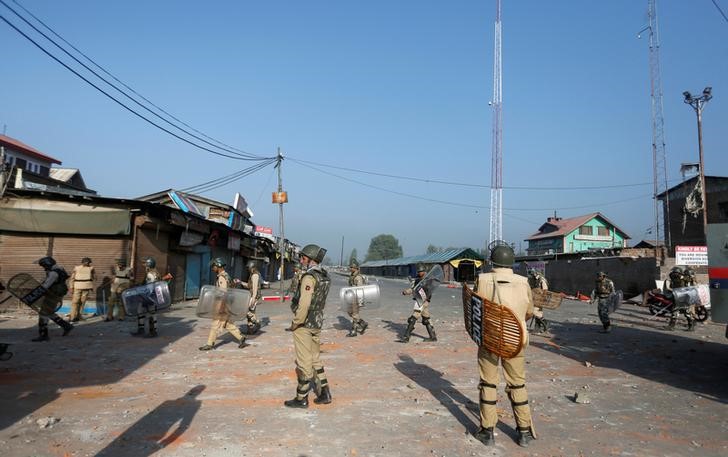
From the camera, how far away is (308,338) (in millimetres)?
5664

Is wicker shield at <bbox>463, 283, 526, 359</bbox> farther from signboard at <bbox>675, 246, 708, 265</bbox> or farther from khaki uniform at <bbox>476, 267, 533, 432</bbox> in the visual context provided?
signboard at <bbox>675, 246, 708, 265</bbox>

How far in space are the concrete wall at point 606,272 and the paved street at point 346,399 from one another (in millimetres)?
13724

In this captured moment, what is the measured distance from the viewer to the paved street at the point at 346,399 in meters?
4.37

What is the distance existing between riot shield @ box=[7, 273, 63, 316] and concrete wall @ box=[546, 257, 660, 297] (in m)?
24.2

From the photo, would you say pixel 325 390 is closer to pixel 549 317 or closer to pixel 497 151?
pixel 549 317

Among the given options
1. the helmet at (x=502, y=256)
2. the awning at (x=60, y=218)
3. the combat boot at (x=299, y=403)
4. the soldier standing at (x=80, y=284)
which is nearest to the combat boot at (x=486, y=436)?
the helmet at (x=502, y=256)

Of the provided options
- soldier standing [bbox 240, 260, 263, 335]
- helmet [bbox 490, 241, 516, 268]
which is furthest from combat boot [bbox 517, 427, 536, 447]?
soldier standing [bbox 240, 260, 263, 335]

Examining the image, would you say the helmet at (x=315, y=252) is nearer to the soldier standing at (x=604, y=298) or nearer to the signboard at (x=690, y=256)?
the soldier standing at (x=604, y=298)

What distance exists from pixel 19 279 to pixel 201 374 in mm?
5323

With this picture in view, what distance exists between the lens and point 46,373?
272 inches

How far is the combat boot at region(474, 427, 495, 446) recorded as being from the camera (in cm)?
441

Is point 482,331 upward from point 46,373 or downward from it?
upward

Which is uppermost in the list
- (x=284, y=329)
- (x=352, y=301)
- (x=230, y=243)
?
(x=230, y=243)

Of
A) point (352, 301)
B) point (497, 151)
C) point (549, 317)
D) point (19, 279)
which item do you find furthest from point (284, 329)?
point (497, 151)
